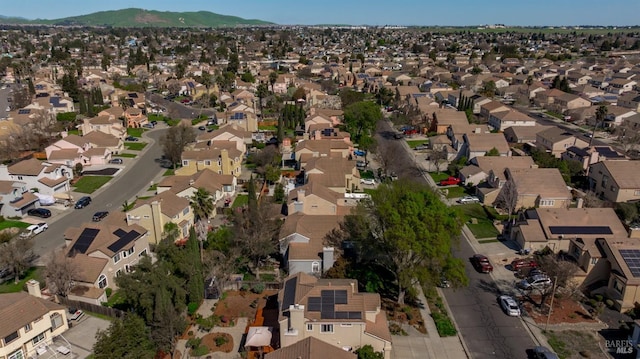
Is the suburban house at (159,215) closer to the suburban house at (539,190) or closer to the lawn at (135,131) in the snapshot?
the suburban house at (539,190)

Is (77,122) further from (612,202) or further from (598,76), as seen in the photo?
(598,76)

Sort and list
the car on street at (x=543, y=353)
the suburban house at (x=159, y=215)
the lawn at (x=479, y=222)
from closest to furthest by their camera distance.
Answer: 1. the car on street at (x=543, y=353)
2. the suburban house at (x=159, y=215)
3. the lawn at (x=479, y=222)

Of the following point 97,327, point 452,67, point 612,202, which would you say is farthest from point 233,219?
point 452,67

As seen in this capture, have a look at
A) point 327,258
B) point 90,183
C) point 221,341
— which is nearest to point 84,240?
point 221,341

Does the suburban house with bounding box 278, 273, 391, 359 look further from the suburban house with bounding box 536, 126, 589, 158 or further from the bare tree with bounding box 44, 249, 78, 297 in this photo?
the suburban house with bounding box 536, 126, 589, 158

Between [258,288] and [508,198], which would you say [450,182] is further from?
[258,288]

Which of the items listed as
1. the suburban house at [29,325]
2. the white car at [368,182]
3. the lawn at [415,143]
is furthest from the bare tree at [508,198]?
the suburban house at [29,325]

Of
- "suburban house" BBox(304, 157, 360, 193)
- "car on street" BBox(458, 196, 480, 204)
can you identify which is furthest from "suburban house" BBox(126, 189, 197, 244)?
"car on street" BBox(458, 196, 480, 204)
